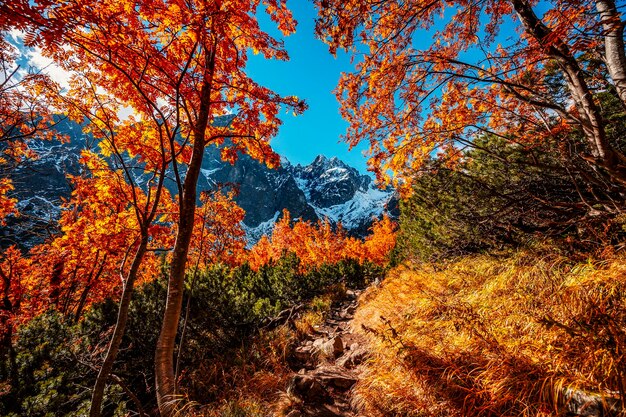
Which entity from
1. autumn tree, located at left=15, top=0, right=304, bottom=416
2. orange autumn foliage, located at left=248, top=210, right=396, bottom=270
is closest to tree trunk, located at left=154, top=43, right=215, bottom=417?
autumn tree, located at left=15, top=0, right=304, bottom=416

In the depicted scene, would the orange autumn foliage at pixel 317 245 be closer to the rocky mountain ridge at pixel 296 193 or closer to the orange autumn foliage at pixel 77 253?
the orange autumn foliage at pixel 77 253

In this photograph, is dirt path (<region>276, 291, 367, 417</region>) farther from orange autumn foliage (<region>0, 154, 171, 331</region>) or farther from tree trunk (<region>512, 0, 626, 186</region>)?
orange autumn foliage (<region>0, 154, 171, 331</region>)

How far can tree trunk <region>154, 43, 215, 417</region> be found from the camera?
9.68 feet

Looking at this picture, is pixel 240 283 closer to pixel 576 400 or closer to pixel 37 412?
pixel 37 412

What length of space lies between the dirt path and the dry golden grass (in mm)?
300

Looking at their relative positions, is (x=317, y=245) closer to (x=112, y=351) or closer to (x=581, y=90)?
(x=112, y=351)

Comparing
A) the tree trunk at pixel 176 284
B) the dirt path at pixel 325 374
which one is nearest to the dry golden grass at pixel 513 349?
the dirt path at pixel 325 374

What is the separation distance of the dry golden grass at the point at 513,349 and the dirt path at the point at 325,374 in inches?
11.8

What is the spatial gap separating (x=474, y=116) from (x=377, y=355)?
12.9 ft

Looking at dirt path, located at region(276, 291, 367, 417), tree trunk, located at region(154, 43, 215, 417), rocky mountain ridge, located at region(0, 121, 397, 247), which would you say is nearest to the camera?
tree trunk, located at region(154, 43, 215, 417)

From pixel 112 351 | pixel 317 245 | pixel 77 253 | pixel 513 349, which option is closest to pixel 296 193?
pixel 317 245

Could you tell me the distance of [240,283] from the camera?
7941 mm

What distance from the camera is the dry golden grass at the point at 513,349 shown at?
2.02 meters

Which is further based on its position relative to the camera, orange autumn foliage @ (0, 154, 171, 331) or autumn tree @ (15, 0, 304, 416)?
orange autumn foliage @ (0, 154, 171, 331)
